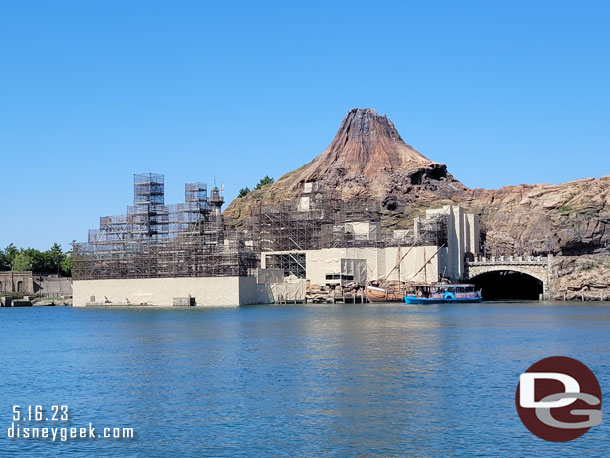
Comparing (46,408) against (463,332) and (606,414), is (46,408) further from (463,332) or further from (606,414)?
(463,332)

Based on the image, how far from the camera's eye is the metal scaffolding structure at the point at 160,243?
13512cm

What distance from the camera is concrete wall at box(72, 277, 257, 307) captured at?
434 ft

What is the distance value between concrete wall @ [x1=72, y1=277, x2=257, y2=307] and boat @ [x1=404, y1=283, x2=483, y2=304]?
2656cm

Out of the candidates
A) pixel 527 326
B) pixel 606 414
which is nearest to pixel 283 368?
pixel 606 414

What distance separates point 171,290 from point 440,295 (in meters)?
43.6

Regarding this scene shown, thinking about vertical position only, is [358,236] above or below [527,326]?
above

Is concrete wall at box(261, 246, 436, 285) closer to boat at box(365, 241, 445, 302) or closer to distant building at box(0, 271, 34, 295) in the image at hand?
boat at box(365, 241, 445, 302)

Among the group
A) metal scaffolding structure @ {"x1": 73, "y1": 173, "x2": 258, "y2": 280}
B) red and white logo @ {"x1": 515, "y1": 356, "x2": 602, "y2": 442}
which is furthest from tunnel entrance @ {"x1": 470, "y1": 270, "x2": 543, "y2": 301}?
red and white logo @ {"x1": 515, "y1": 356, "x2": 602, "y2": 442}

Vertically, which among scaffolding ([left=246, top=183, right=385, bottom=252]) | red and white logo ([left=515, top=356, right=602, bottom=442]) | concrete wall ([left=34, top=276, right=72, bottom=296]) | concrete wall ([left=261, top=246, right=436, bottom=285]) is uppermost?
scaffolding ([left=246, top=183, right=385, bottom=252])

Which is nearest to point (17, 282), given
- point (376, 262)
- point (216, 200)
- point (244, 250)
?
point (216, 200)

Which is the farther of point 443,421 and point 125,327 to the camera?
point 125,327

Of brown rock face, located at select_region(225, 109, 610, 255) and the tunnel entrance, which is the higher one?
brown rock face, located at select_region(225, 109, 610, 255)

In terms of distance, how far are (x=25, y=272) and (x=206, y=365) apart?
142m

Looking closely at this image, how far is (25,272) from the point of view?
185 m
